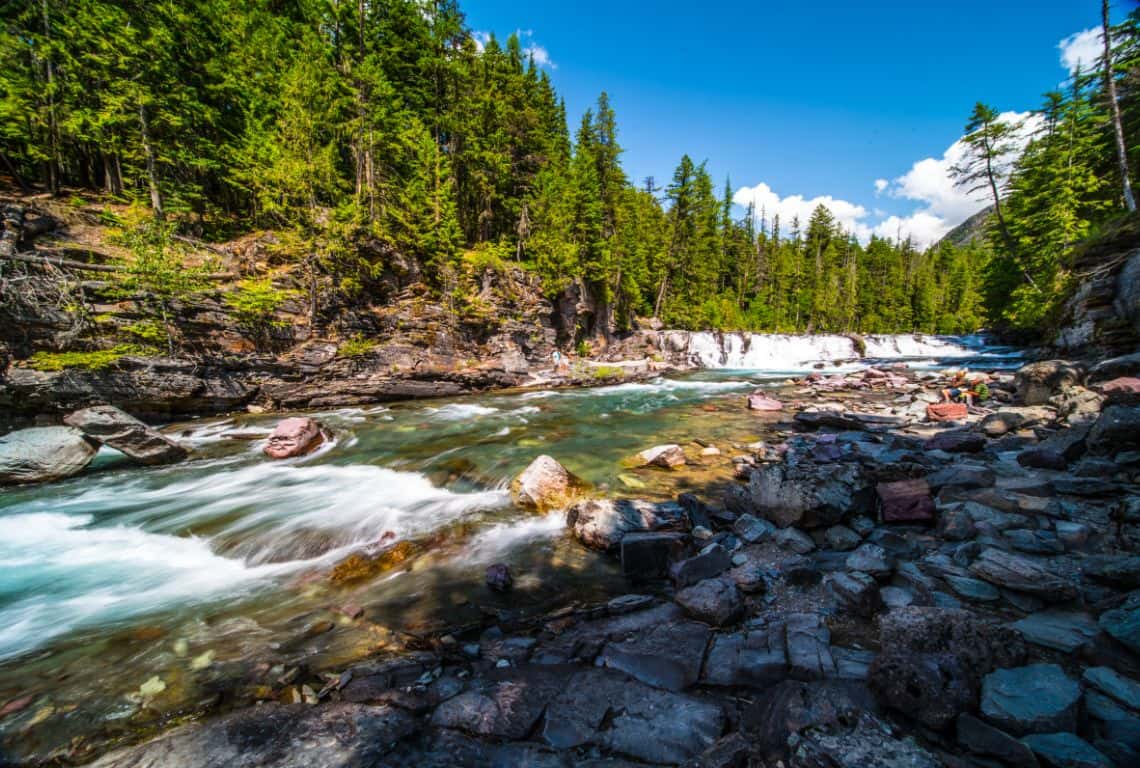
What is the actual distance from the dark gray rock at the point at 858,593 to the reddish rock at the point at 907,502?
154cm

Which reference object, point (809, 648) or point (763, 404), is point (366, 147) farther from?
Result: point (809, 648)

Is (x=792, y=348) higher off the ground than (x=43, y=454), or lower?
higher

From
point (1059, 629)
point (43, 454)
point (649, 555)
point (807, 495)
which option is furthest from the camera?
point (43, 454)

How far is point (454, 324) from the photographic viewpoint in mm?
19891

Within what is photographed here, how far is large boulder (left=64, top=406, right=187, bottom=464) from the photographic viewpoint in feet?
27.0

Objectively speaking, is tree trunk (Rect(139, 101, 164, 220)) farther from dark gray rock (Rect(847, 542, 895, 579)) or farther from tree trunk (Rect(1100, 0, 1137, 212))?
tree trunk (Rect(1100, 0, 1137, 212))

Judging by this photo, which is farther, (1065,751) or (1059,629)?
(1059,629)

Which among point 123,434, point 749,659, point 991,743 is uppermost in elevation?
point 123,434

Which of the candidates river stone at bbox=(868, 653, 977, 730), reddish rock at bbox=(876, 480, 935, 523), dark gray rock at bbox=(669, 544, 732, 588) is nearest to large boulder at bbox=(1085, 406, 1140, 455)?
reddish rock at bbox=(876, 480, 935, 523)

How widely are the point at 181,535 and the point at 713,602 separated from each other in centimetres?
742

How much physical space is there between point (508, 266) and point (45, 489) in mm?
20303

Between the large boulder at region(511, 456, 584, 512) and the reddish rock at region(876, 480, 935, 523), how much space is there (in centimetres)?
398

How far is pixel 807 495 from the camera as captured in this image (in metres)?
4.53

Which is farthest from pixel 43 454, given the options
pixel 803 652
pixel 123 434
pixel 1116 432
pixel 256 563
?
pixel 1116 432
